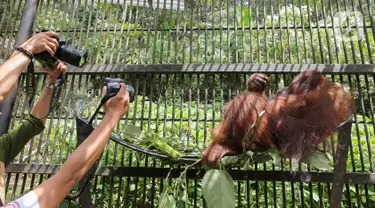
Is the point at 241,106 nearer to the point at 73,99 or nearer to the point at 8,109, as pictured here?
the point at 73,99

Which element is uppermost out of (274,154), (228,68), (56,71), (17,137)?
(228,68)

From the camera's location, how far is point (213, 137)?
189 cm

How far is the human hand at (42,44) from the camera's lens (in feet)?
4.26

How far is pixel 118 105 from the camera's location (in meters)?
1.25

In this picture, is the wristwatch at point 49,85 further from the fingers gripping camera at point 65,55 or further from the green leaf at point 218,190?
the green leaf at point 218,190

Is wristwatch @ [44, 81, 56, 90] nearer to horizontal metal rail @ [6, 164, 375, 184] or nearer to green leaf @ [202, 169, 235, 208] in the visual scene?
horizontal metal rail @ [6, 164, 375, 184]

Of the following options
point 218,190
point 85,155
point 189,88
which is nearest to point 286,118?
point 218,190

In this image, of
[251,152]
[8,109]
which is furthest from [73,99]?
[251,152]

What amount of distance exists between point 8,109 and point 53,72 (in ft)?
2.64

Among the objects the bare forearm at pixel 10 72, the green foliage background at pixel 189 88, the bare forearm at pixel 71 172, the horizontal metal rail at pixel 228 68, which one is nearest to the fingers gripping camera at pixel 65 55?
the bare forearm at pixel 10 72

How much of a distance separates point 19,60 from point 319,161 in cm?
134

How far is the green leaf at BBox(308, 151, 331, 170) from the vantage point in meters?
1.46

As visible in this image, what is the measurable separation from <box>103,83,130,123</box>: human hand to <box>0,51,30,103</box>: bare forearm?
1.13 feet

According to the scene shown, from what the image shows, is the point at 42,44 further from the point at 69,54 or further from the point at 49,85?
the point at 49,85
